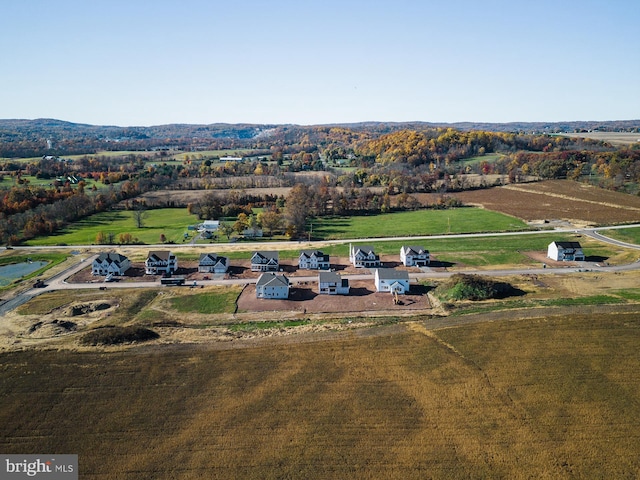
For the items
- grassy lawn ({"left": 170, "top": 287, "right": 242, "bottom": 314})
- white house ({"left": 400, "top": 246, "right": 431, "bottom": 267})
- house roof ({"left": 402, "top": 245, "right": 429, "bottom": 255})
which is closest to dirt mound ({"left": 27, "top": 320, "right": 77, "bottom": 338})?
grassy lawn ({"left": 170, "top": 287, "right": 242, "bottom": 314})

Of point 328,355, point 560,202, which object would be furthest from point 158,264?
point 560,202

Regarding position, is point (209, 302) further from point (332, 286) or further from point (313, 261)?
point (313, 261)

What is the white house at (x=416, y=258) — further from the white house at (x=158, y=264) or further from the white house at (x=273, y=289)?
the white house at (x=158, y=264)

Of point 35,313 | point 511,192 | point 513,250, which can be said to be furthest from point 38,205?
point 511,192

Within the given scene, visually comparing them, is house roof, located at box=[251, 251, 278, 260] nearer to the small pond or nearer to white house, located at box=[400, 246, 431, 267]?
white house, located at box=[400, 246, 431, 267]

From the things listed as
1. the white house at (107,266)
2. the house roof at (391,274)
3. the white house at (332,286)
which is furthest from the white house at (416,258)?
the white house at (107,266)
